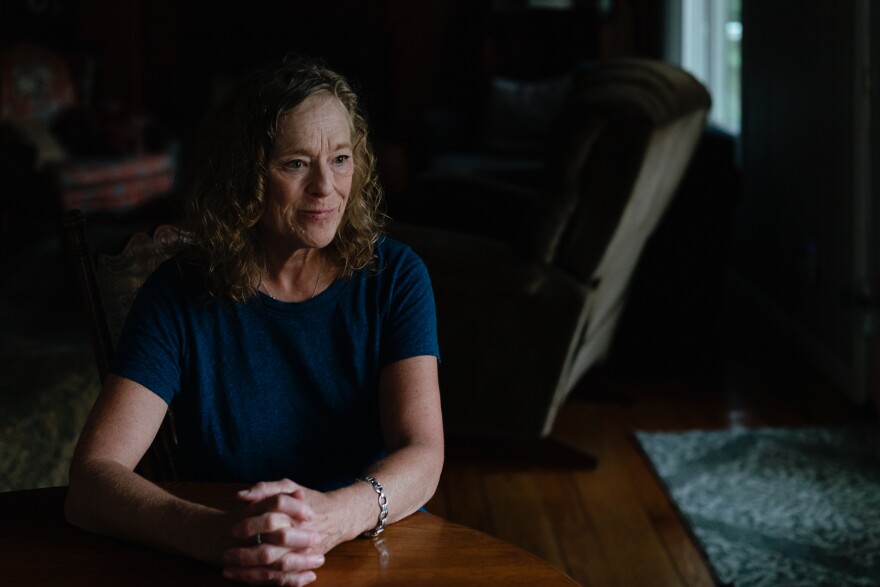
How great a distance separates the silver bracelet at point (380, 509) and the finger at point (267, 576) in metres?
0.12

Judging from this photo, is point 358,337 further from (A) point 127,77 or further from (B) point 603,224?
(A) point 127,77

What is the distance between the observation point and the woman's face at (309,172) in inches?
53.0

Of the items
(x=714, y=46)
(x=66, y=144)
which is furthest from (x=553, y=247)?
(x=66, y=144)

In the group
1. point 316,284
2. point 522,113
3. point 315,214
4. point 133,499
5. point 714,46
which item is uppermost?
point 315,214

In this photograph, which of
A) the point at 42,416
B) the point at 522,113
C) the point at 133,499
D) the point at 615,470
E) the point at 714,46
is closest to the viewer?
the point at 133,499

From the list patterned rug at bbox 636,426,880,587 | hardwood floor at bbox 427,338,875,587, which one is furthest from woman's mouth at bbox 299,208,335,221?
patterned rug at bbox 636,426,880,587

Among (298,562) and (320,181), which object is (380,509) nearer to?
(298,562)

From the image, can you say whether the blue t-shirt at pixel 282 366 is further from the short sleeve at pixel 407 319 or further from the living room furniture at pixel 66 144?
the living room furniture at pixel 66 144

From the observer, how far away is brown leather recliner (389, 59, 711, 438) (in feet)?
7.95

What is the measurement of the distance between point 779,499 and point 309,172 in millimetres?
1671

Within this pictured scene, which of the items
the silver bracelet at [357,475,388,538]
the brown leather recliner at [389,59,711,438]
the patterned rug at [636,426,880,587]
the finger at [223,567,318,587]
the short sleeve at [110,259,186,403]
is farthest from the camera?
the brown leather recliner at [389,59,711,438]

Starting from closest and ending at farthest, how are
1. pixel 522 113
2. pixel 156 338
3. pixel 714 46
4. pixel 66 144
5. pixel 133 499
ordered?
pixel 133 499 → pixel 156 338 → pixel 714 46 → pixel 522 113 → pixel 66 144

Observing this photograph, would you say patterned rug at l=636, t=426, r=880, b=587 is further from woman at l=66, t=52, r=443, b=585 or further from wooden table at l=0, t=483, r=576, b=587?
wooden table at l=0, t=483, r=576, b=587

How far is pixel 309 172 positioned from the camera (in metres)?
1.37
